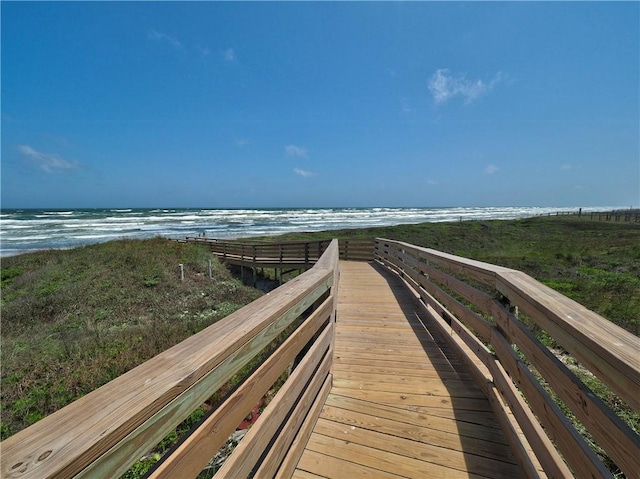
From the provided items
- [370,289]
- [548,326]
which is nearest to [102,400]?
[548,326]

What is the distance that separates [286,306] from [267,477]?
85 cm

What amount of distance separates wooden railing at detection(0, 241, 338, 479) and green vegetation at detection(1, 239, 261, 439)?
4.20 m

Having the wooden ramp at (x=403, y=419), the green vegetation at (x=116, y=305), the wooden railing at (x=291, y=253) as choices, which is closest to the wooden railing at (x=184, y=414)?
the wooden ramp at (x=403, y=419)

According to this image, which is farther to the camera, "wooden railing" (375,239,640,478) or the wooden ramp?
the wooden ramp

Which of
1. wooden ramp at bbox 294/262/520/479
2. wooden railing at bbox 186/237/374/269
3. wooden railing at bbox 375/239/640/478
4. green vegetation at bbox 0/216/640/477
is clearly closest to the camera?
wooden railing at bbox 375/239/640/478

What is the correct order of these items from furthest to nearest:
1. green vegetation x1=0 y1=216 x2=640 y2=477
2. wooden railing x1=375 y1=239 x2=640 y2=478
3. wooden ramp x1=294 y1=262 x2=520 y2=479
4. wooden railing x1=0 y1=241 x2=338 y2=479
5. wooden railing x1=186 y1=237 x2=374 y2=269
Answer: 1. wooden railing x1=186 y1=237 x2=374 y2=269
2. green vegetation x1=0 y1=216 x2=640 y2=477
3. wooden ramp x1=294 y1=262 x2=520 y2=479
4. wooden railing x1=375 y1=239 x2=640 y2=478
5. wooden railing x1=0 y1=241 x2=338 y2=479

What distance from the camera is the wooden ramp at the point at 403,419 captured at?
1974 mm

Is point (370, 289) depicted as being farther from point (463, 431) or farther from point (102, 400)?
point (102, 400)

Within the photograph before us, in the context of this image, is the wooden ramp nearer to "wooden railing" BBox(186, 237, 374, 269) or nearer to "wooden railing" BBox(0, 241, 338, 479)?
"wooden railing" BBox(0, 241, 338, 479)

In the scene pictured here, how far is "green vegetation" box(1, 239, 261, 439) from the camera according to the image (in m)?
4.59

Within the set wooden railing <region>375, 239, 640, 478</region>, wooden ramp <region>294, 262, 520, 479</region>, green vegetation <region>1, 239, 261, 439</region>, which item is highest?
wooden railing <region>375, 239, 640, 478</region>

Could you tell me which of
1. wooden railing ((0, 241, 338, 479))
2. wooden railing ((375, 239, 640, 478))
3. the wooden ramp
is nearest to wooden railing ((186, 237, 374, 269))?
the wooden ramp

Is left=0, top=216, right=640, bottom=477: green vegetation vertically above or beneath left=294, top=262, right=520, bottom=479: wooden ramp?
beneath

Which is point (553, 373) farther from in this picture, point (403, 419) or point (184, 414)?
point (184, 414)
